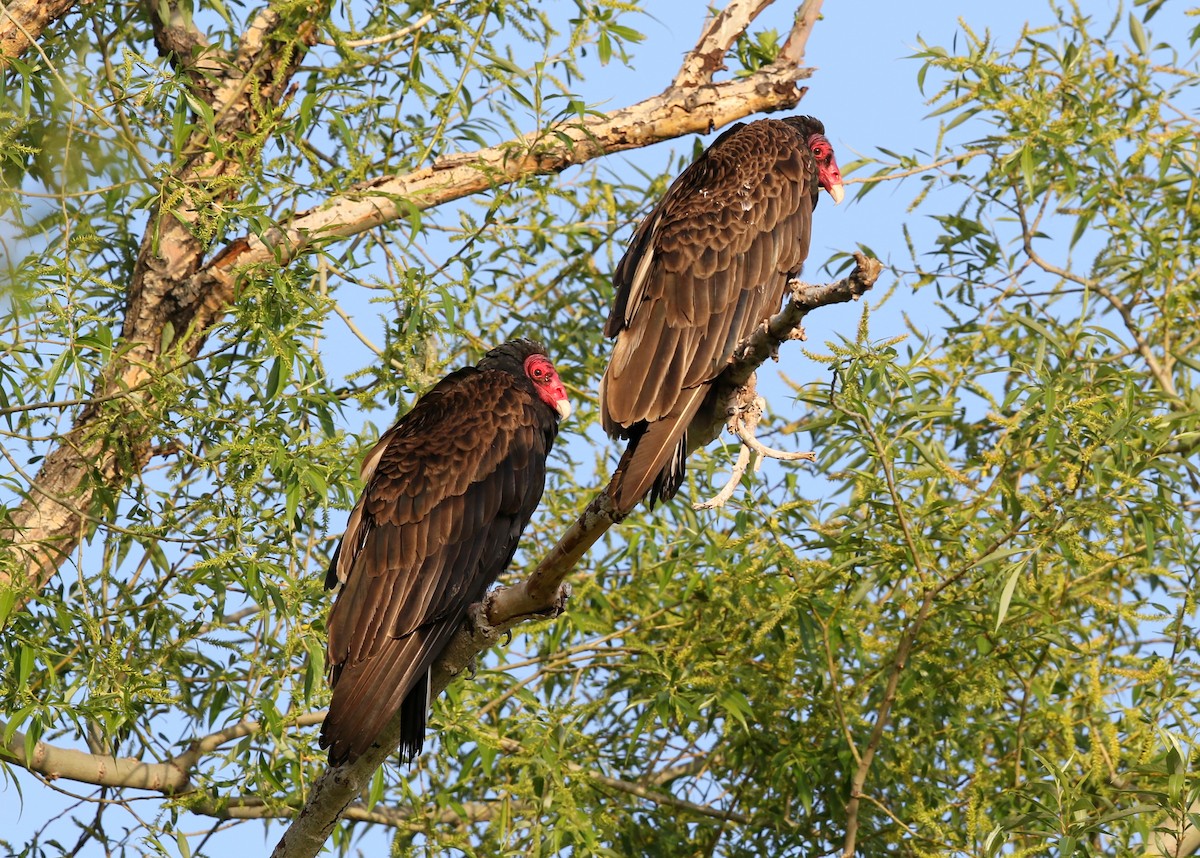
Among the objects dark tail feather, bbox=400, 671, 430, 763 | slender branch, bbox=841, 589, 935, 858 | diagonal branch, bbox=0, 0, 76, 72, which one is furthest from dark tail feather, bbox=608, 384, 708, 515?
diagonal branch, bbox=0, 0, 76, 72


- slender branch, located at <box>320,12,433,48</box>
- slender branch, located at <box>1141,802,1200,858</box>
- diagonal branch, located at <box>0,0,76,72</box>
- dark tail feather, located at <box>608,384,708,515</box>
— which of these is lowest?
slender branch, located at <box>1141,802,1200,858</box>

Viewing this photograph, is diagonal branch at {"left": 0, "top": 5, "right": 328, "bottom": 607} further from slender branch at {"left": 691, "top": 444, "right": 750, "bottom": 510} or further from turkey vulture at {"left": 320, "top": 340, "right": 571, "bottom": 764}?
slender branch at {"left": 691, "top": 444, "right": 750, "bottom": 510}

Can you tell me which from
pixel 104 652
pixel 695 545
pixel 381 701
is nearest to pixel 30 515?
pixel 104 652

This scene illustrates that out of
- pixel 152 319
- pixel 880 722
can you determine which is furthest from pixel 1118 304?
pixel 152 319

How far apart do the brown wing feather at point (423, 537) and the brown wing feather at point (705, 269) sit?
0.44 m

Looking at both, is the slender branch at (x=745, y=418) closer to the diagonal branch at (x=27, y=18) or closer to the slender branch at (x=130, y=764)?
the slender branch at (x=130, y=764)

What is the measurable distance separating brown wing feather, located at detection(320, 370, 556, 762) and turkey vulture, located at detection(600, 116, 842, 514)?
0.45 meters

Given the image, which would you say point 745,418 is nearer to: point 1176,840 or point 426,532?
point 426,532

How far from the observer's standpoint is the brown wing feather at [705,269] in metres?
3.45

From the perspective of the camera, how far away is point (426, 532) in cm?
376

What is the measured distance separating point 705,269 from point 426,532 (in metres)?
1.02

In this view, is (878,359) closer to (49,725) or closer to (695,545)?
(695,545)

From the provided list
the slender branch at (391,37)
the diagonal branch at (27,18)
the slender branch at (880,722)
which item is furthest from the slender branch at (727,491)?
the diagonal branch at (27,18)

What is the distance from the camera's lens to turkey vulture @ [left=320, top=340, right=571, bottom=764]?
135 inches
